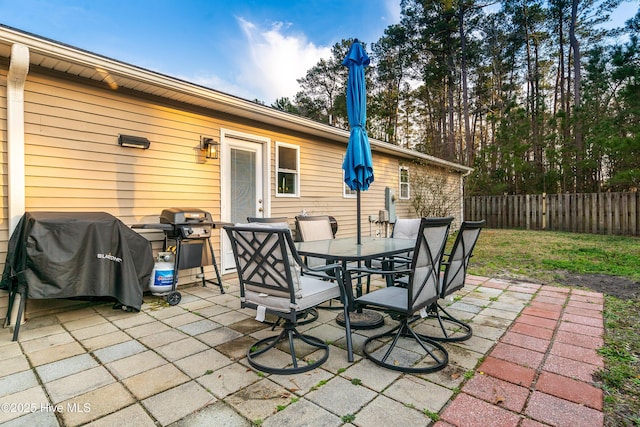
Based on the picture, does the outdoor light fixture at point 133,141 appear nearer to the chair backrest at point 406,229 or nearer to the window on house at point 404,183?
the chair backrest at point 406,229

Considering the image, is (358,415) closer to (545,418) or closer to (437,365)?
(437,365)

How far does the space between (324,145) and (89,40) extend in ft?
23.6

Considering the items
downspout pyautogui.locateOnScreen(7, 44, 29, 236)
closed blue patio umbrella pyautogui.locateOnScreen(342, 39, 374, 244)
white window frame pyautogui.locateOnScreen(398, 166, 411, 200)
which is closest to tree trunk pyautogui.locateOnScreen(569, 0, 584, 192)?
white window frame pyautogui.locateOnScreen(398, 166, 411, 200)

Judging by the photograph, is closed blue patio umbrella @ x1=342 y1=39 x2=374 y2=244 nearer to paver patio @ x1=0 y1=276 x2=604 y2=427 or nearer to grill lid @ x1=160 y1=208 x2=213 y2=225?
paver patio @ x1=0 y1=276 x2=604 y2=427

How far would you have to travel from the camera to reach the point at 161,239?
4215 millimetres

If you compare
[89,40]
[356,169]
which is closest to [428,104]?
[89,40]

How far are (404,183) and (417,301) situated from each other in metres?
7.81

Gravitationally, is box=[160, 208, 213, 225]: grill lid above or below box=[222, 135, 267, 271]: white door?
below

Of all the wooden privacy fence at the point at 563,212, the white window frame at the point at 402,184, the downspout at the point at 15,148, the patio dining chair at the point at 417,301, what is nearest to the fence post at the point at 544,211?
the wooden privacy fence at the point at 563,212

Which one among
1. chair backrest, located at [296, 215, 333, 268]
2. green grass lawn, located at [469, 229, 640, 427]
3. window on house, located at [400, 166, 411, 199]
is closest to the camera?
green grass lawn, located at [469, 229, 640, 427]

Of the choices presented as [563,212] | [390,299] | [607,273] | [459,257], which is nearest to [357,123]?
[459,257]

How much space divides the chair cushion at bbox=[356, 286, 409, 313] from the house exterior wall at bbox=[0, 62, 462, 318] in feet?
9.71

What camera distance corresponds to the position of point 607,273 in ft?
16.5

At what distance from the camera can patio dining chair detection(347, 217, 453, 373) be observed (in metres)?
2.08
